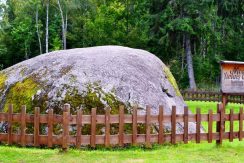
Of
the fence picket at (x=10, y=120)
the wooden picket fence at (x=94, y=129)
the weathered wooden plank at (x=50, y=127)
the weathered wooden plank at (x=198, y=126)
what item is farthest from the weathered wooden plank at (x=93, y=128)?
the weathered wooden plank at (x=198, y=126)

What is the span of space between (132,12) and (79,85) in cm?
4141

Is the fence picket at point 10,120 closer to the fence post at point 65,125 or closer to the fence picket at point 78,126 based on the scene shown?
the fence post at point 65,125

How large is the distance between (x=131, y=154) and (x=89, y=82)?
2752mm

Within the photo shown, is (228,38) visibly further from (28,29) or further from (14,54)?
(14,54)

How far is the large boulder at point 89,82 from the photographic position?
11.5m

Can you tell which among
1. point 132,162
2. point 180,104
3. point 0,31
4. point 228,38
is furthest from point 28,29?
point 132,162

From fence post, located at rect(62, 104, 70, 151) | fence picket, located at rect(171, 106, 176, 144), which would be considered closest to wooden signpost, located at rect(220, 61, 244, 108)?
fence picket, located at rect(171, 106, 176, 144)

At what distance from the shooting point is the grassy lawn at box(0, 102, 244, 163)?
909 centimetres

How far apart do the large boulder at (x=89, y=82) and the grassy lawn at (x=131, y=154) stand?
149 centimetres

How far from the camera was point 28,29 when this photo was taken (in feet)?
187

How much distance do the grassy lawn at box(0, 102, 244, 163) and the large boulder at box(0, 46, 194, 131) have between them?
58.5 inches

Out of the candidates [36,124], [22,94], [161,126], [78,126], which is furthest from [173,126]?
[22,94]

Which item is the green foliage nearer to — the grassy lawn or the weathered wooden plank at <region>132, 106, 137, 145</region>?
the grassy lawn

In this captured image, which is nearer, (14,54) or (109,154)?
(109,154)
